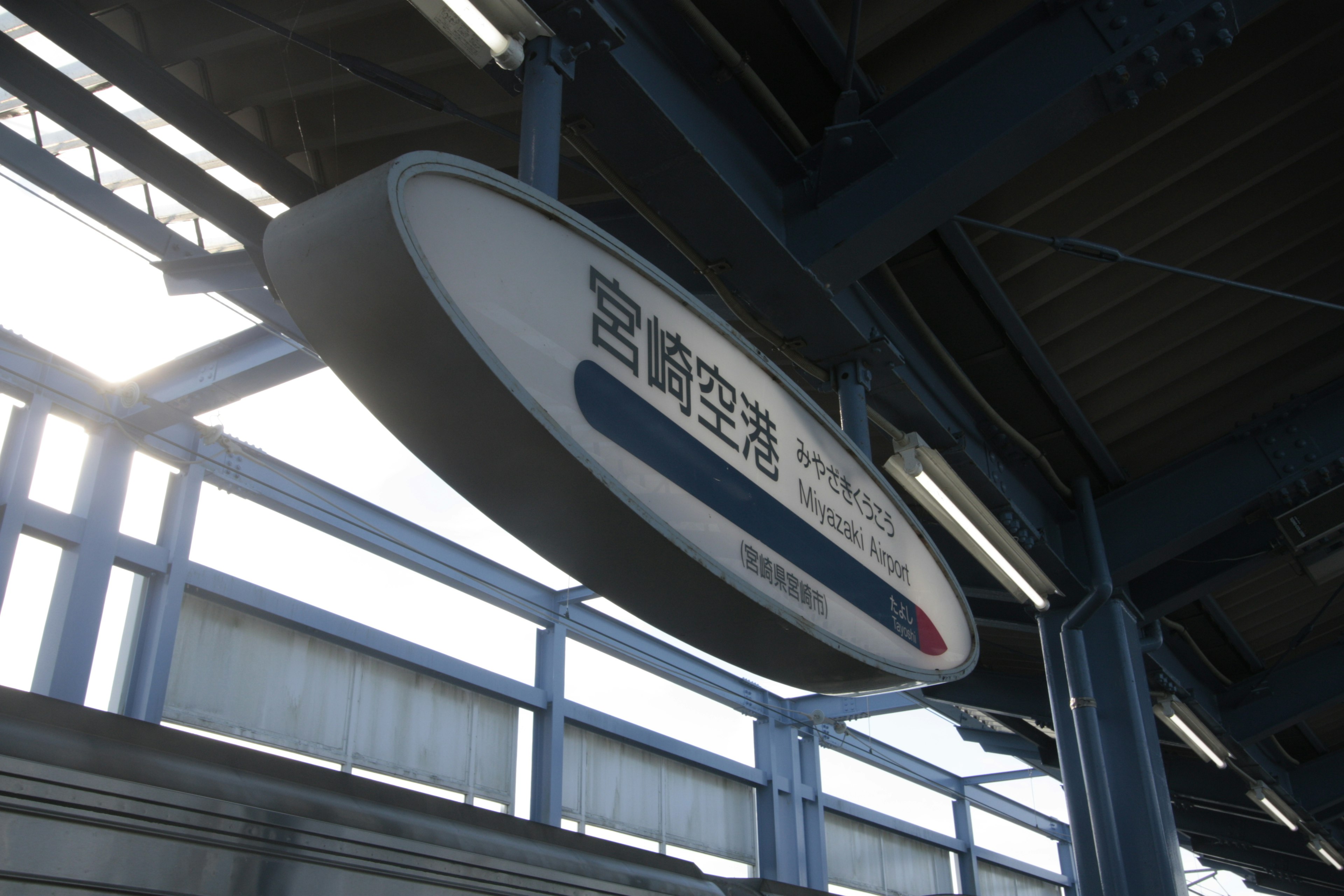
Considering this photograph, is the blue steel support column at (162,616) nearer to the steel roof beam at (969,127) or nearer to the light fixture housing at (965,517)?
the light fixture housing at (965,517)

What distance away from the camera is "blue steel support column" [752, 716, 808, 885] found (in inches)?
565

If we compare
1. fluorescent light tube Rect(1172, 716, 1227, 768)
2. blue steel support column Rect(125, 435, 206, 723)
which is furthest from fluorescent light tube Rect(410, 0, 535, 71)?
blue steel support column Rect(125, 435, 206, 723)

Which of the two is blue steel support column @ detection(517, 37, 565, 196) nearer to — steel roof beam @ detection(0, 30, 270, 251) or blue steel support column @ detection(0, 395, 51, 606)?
steel roof beam @ detection(0, 30, 270, 251)

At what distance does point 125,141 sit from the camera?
11.1ft

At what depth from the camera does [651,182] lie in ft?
9.43

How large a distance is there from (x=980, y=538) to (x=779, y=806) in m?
11.4

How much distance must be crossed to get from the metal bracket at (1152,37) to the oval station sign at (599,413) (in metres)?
1.69

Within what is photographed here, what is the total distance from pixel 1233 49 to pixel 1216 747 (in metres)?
6.39

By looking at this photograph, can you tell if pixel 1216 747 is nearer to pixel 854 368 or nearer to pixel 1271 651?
pixel 1271 651

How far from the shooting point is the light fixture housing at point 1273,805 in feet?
33.4

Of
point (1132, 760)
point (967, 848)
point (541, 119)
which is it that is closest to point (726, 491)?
point (541, 119)

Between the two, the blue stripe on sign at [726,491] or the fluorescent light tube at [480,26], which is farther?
the fluorescent light tube at [480,26]

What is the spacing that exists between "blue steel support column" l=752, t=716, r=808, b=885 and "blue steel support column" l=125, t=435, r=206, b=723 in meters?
9.06

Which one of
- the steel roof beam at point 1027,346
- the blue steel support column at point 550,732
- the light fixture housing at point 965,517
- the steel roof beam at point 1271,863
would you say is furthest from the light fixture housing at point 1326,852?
the light fixture housing at point 965,517
